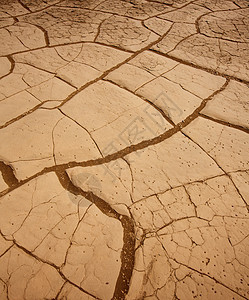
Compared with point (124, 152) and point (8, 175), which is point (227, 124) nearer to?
point (124, 152)

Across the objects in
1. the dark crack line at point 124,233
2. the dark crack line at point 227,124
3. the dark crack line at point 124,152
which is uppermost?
the dark crack line at point 227,124

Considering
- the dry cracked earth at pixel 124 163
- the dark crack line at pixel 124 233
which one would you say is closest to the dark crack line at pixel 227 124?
the dry cracked earth at pixel 124 163

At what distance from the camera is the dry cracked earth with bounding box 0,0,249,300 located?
A: 1.16m

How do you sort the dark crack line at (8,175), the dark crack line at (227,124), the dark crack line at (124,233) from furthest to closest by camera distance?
the dark crack line at (227,124) → the dark crack line at (8,175) → the dark crack line at (124,233)

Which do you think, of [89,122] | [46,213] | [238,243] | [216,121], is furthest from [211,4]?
[46,213]

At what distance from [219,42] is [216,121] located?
1.31m

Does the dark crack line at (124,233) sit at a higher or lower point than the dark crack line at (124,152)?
lower

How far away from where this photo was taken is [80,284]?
1122mm

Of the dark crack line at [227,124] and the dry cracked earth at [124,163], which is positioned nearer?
the dry cracked earth at [124,163]

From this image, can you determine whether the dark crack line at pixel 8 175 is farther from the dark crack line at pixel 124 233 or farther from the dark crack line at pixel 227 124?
the dark crack line at pixel 227 124

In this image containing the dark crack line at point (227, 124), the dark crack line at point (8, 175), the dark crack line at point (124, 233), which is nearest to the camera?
the dark crack line at point (124, 233)

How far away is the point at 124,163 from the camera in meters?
1.58

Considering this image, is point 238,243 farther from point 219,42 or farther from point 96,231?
point 219,42

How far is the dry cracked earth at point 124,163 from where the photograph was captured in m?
1.16
